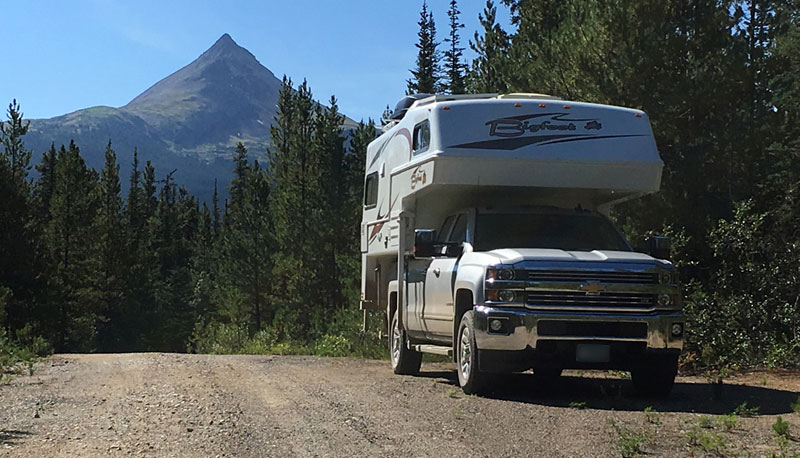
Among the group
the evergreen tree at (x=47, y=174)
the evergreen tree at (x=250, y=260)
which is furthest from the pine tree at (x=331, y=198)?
the evergreen tree at (x=47, y=174)

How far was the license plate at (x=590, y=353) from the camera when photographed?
374 inches

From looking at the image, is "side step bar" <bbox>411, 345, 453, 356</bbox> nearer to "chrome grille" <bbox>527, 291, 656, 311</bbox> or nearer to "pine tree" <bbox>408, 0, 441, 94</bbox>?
"chrome grille" <bbox>527, 291, 656, 311</bbox>

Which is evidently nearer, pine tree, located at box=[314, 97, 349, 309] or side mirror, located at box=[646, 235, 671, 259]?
side mirror, located at box=[646, 235, 671, 259]

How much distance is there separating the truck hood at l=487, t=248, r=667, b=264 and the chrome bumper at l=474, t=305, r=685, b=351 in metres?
0.55

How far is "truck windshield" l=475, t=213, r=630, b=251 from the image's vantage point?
35.9 feet

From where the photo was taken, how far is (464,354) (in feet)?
33.7

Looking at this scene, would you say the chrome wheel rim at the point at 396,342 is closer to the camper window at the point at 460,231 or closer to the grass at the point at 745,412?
the camper window at the point at 460,231

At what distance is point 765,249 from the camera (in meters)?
14.9

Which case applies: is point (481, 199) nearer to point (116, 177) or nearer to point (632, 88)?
point (632, 88)

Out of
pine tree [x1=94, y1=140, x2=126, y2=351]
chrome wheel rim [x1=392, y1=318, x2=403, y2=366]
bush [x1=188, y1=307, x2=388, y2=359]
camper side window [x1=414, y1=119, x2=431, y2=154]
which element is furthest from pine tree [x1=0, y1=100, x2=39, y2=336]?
camper side window [x1=414, y1=119, x2=431, y2=154]

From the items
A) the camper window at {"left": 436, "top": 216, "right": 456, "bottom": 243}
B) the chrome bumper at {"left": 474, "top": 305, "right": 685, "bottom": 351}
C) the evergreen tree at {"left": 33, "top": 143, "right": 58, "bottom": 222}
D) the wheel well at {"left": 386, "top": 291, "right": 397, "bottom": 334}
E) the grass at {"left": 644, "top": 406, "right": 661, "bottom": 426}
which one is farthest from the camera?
the evergreen tree at {"left": 33, "top": 143, "right": 58, "bottom": 222}

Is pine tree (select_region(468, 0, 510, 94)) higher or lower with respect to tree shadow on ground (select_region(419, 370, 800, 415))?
higher

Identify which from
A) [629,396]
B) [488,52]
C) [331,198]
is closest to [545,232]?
[629,396]

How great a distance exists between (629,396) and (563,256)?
1977 mm
